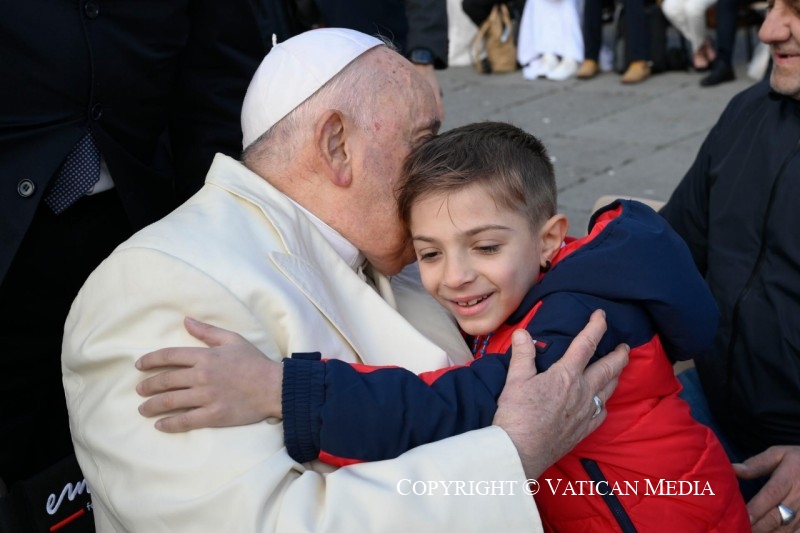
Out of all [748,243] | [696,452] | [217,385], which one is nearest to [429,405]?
[217,385]

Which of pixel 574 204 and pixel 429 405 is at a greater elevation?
pixel 429 405

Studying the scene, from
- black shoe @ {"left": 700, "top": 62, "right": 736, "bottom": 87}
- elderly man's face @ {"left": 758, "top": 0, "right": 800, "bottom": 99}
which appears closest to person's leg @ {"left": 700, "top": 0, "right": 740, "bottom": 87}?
black shoe @ {"left": 700, "top": 62, "right": 736, "bottom": 87}

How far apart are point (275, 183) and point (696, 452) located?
3.77 feet

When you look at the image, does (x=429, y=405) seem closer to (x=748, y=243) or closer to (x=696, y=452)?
(x=696, y=452)

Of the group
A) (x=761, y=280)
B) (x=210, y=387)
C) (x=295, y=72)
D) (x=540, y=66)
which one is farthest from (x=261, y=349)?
(x=540, y=66)

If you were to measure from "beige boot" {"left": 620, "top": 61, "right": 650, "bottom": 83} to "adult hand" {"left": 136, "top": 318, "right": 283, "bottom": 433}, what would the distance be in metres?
7.92

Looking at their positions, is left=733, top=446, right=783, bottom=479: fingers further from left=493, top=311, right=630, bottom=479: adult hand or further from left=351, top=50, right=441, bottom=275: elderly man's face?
left=351, top=50, right=441, bottom=275: elderly man's face

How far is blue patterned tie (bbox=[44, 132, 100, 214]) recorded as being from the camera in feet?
8.86

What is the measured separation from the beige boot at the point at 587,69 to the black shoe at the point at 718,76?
136cm

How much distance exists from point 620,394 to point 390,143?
790mm

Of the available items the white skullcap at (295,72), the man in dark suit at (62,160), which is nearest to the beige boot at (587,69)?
the man in dark suit at (62,160)

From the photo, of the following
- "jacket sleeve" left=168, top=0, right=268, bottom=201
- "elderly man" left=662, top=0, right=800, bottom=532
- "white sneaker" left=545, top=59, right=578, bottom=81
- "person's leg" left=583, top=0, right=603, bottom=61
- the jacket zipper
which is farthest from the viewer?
"white sneaker" left=545, top=59, right=578, bottom=81

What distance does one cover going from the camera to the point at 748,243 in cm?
298

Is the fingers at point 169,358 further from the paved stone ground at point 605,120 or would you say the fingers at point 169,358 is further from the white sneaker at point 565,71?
the white sneaker at point 565,71
